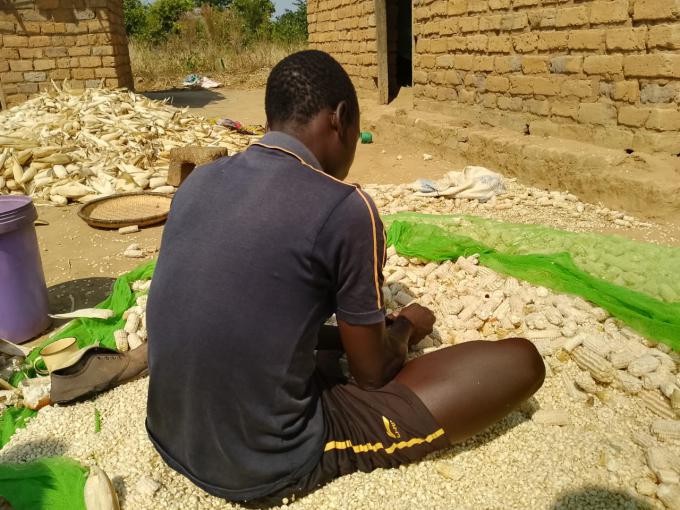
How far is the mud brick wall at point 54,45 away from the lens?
30.2 ft

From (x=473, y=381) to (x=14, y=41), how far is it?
10606 millimetres

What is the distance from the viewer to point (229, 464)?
1.55m

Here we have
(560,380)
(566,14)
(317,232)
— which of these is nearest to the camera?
(317,232)

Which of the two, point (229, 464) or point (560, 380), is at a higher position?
point (229, 464)

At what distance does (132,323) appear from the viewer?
3.01 metres

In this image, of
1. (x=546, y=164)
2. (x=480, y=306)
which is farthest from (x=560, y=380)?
(x=546, y=164)

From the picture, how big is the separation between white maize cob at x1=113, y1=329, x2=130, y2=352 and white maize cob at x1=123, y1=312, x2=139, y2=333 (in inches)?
1.9

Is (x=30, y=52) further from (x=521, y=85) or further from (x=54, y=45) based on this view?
(x=521, y=85)

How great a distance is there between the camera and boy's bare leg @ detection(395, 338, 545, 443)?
1770mm

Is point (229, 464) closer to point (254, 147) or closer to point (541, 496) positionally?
point (254, 147)

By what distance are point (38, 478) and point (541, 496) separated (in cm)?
173

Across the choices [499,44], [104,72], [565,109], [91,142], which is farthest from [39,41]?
[565,109]

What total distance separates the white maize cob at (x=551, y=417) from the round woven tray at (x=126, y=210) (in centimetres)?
398

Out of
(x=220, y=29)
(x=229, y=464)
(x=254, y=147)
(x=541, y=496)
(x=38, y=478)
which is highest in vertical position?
(x=220, y=29)
